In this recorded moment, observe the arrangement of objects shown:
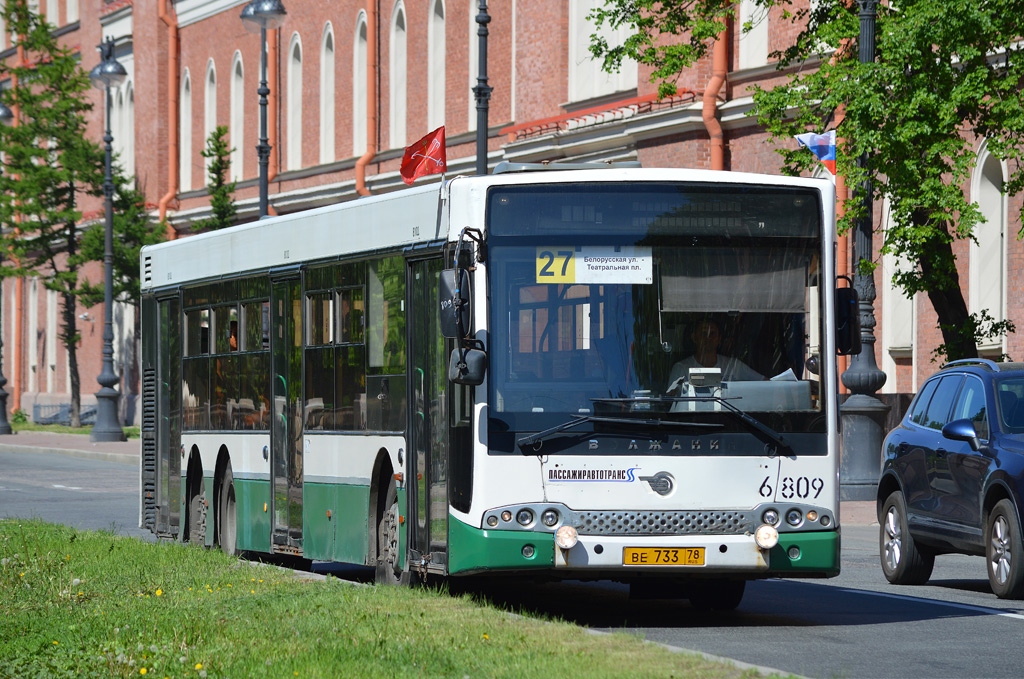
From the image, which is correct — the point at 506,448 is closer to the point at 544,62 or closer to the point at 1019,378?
the point at 1019,378

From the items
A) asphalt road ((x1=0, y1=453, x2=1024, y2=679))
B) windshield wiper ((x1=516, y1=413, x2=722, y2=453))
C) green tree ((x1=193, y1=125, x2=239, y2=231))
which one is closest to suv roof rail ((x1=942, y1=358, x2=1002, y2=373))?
asphalt road ((x1=0, y1=453, x2=1024, y2=679))

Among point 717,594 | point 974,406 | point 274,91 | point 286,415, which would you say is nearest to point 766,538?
point 717,594

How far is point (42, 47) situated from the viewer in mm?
52562

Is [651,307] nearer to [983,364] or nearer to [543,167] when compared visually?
[543,167]

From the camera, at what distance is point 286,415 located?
1484 cm

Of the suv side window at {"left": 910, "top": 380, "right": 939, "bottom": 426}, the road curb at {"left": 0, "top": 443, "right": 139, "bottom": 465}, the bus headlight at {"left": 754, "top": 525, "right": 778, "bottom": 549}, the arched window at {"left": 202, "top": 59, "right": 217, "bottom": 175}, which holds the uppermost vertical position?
the arched window at {"left": 202, "top": 59, "right": 217, "bottom": 175}

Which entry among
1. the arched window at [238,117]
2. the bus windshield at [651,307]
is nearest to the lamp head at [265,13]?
the arched window at [238,117]

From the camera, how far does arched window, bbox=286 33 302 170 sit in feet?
164

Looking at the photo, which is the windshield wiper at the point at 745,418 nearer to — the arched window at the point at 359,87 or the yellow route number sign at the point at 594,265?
the yellow route number sign at the point at 594,265

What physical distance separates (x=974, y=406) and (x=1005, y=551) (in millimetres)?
1172

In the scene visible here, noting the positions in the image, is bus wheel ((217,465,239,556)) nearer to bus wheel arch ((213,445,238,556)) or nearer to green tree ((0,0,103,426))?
bus wheel arch ((213,445,238,556))

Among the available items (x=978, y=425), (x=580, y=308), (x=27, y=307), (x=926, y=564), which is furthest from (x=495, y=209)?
(x=27, y=307)

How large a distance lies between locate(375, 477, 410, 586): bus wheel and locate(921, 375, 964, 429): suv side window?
419cm

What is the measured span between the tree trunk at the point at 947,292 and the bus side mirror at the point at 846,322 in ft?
32.9
